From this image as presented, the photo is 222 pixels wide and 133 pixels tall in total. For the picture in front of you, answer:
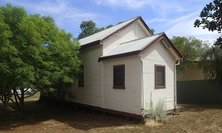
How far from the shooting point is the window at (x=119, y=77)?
9742 mm

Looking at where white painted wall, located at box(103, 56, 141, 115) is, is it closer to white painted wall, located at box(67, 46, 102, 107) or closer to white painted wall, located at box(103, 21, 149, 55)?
white painted wall, located at box(67, 46, 102, 107)

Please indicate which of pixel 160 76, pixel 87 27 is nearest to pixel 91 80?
pixel 160 76

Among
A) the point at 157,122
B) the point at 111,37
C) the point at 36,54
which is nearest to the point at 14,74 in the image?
the point at 36,54

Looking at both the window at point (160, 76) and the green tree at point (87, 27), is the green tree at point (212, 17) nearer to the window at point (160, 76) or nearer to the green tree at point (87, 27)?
the window at point (160, 76)

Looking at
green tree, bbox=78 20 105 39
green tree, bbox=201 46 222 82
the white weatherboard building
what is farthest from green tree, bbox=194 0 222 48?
green tree, bbox=78 20 105 39

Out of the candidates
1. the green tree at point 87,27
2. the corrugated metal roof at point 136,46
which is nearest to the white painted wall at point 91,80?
the corrugated metal roof at point 136,46

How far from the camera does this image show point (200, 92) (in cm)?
1556

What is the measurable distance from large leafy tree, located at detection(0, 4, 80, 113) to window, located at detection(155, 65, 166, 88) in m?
4.55

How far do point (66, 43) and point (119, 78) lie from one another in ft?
11.1

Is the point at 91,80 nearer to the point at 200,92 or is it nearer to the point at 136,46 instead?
the point at 136,46

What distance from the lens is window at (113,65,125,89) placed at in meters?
9.74

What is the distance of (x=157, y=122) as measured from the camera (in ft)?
28.3

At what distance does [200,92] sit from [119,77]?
902cm

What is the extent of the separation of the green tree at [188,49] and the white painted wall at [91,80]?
10.6 m
